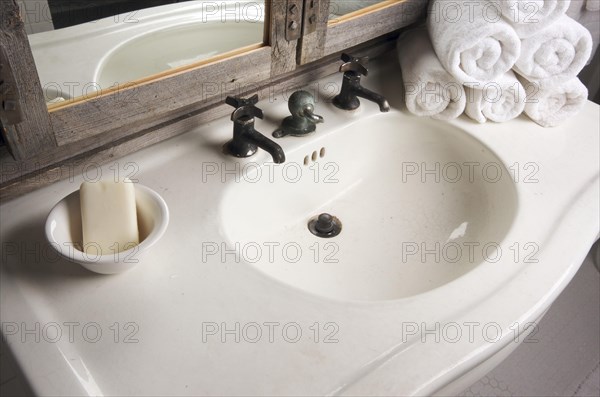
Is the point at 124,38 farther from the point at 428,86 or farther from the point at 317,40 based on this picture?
the point at 428,86

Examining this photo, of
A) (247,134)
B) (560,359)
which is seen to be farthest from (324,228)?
(560,359)

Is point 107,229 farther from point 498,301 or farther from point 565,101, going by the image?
point 565,101

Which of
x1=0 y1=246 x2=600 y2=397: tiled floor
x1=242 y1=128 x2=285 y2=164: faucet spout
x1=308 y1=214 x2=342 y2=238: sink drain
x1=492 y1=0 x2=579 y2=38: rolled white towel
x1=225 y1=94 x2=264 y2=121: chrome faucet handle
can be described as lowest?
x1=0 y1=246 x2=600 y2=397: tiled floor

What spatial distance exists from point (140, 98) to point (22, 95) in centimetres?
16

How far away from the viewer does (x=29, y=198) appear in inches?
28.2

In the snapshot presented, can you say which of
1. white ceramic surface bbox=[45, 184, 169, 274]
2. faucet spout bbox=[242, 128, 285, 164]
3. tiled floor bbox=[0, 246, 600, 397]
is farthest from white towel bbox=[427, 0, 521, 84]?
tiled floor bbox=[0, 246, 600, 397]

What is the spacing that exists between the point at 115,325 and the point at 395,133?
2.14 feet

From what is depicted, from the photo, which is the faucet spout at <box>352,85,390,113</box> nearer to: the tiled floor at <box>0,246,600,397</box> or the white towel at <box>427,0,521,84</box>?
the white towel at <box>427,0,521,84</box>

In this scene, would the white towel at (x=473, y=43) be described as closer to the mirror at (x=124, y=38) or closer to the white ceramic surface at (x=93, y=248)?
the mirror at (x=124, y=38)

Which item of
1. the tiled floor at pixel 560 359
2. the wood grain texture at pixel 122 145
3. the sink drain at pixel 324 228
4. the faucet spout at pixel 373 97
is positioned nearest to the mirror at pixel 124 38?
the wood grain texture at pixel 122 145

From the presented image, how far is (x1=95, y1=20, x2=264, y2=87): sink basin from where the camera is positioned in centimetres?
71

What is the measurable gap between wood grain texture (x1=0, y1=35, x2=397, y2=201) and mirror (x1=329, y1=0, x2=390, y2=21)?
0.11 meters

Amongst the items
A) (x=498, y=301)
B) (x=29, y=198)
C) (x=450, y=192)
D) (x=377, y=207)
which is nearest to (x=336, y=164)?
(x=377, y=207)

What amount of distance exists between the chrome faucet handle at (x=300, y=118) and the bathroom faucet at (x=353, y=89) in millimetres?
83
